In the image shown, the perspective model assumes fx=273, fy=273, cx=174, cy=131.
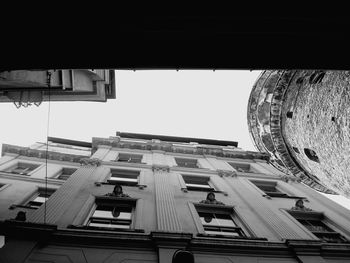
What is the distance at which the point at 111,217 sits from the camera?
994 cm

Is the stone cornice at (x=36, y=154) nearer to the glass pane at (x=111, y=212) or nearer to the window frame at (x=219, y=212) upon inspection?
the glass pane at (x=111, y=212)

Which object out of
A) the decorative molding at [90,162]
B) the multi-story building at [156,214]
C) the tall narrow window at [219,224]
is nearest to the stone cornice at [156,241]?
the multi-story building at [156,214]

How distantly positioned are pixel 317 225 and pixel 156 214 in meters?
6.86

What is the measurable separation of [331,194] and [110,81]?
20957 millimetres

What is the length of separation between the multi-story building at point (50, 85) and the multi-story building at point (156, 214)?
273 centimetres

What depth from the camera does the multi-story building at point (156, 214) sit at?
7785 mm

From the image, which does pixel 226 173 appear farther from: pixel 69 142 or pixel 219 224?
pixel 69 142

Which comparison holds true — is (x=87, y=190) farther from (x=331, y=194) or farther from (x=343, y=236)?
(x=331, y=194)

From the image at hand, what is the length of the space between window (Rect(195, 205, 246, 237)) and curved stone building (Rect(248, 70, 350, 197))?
24.7 ft

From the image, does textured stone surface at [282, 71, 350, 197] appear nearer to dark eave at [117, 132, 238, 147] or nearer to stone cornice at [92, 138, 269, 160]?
stone cornice at [92, 138, 269, 160]

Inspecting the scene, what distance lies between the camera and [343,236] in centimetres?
1023
